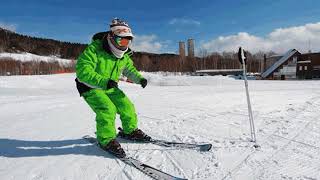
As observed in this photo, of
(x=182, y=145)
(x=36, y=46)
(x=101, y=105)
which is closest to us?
(x=101, y=105)

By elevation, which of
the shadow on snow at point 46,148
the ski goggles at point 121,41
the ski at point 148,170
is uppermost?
the ski goggles at point 121,41

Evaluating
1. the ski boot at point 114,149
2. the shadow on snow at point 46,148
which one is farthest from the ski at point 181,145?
the shadow on snow at point 46,148

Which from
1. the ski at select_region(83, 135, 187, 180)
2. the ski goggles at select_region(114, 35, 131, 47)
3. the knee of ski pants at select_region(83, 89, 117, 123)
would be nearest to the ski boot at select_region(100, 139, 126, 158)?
the ski at select_region(83, 135, 187, 180)

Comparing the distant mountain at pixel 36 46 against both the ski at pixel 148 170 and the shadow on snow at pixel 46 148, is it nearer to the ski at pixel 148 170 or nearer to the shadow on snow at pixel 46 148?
the shadow on snow at pixel 46 148

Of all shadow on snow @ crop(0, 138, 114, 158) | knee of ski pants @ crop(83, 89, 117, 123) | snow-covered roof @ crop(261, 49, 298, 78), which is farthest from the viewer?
snow-covered roof @ crop(261, 49, 298, 78)

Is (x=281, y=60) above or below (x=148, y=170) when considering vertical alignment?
above

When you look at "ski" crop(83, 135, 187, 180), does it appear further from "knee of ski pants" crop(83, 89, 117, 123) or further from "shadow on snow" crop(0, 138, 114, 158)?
"knee of ski pants" crop(83, 89, 117, 123)

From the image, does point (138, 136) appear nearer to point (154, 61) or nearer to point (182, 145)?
point (182, 145)

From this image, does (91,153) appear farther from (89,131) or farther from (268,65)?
(268,65)

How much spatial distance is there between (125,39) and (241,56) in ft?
5.77

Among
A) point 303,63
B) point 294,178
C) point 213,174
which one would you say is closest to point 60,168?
point 213,174

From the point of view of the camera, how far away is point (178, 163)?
4035 millimetres

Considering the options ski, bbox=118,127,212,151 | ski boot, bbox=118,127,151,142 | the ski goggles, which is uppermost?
the ski goggles

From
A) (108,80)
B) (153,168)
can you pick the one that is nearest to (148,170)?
(153,168)
